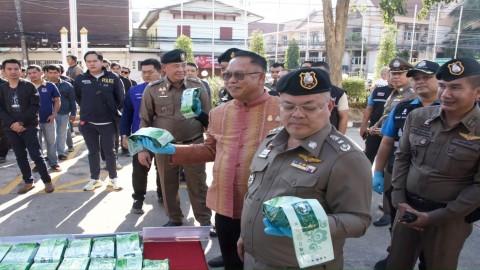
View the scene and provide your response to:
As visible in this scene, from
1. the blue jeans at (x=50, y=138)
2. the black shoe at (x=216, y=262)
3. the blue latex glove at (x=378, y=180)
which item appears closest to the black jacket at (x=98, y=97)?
the blue jeans at (x=50, y=138)

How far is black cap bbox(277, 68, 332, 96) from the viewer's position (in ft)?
5.60

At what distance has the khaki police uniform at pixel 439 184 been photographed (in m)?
2.27

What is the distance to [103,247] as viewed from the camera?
7.79 feet

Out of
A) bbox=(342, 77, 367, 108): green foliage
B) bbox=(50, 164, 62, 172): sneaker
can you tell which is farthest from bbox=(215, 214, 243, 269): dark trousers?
bbox=(342, 77, 367, 108): green foliage

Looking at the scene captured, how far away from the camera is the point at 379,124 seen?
4754mm

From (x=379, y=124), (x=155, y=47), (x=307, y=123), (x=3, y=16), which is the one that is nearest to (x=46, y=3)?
(x=3, y=16)

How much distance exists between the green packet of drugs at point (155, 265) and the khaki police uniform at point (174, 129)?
174 centimetres

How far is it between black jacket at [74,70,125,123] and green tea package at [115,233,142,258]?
3.15 meters

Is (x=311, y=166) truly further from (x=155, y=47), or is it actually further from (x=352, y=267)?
(x=155, y=47)

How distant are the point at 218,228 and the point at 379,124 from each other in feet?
9.68

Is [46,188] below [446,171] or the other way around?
below

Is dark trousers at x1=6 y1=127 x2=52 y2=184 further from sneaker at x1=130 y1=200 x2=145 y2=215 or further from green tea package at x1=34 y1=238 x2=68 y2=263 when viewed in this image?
green tea package at x1=34 y1=238 x2=68 y2=263

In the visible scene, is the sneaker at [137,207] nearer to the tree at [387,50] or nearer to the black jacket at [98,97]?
the black jacket at [98,97]

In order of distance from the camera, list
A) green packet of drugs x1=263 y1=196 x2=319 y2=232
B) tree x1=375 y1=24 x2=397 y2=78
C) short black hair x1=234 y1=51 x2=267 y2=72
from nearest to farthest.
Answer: green packet of drugs x1=263 y1=196 x2=319 y2=232 → short black hair x1=234 y1=51 x2=267 y2=72 → tree x1=375 y1=24 x2=397 y2=78
